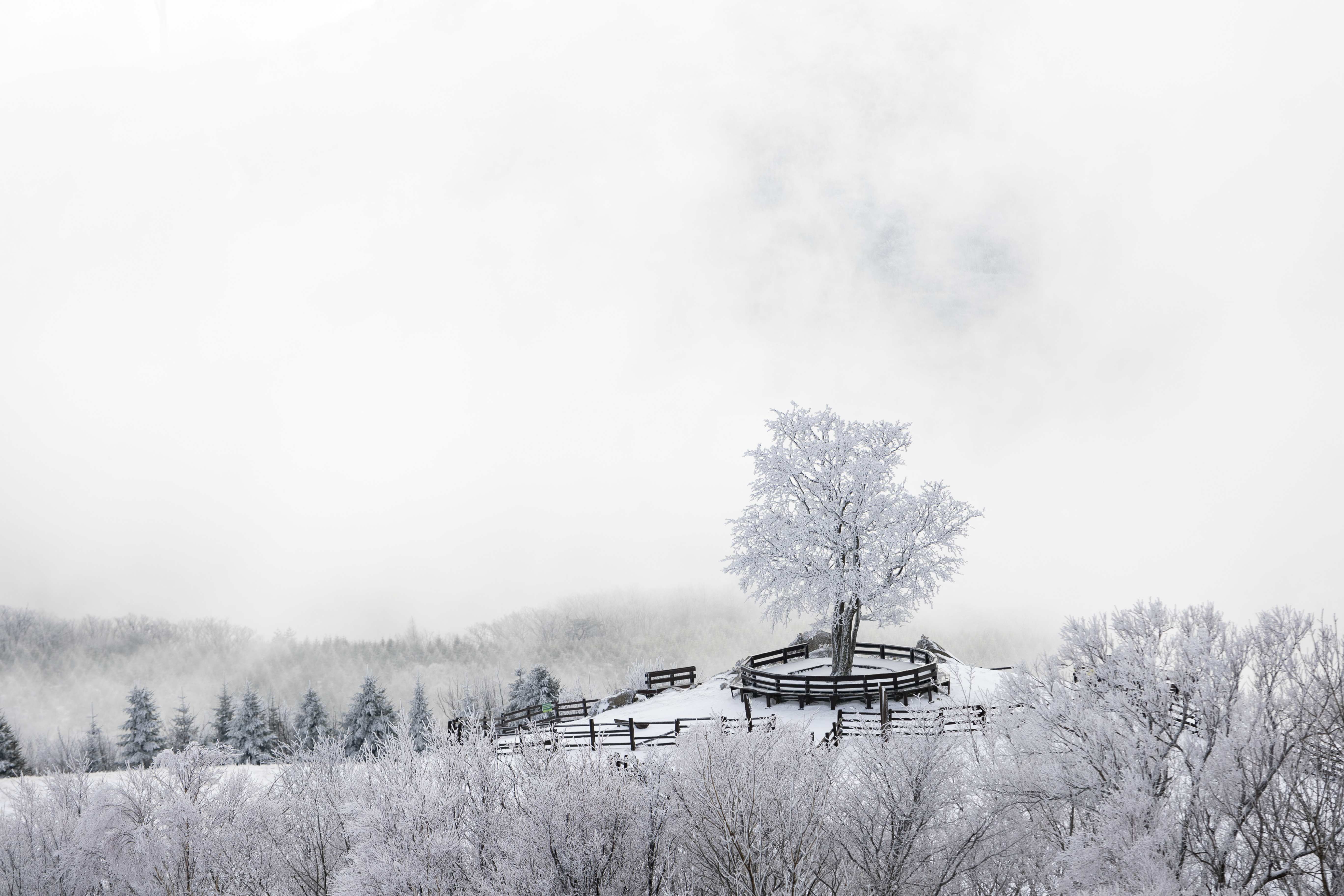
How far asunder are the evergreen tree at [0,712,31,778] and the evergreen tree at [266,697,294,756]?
57.2 feet

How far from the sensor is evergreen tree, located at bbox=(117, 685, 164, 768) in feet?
226

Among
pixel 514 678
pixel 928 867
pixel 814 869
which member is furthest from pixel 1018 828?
pixel 514 678

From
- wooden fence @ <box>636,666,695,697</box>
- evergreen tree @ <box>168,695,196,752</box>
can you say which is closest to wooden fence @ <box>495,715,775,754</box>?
wooden fence @ <box>636,666,695,697</box>

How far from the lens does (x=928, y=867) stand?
Answer: 25.9m

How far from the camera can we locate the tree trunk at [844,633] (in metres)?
38.8

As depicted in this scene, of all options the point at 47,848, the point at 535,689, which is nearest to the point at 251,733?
the point at 535,689

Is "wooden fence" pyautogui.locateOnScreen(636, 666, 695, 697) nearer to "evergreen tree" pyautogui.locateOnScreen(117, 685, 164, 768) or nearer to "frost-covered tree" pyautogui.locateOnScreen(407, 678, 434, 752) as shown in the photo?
"frost-covered tree" pyautogui.locateOnScreen(407, 678, 434, 752)

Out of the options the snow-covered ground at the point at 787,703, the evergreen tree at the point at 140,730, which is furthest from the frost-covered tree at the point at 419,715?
the snow-covered ground at the point at 787,703

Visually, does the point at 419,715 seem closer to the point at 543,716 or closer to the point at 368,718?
the point at 368,718

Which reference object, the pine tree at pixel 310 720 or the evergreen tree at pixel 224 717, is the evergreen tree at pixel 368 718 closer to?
the pine tree at pixel 310 720

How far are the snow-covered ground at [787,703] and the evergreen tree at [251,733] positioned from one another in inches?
1724

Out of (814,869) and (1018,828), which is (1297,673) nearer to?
(1018,828)

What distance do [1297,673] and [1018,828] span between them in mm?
8728

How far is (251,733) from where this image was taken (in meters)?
72.3
